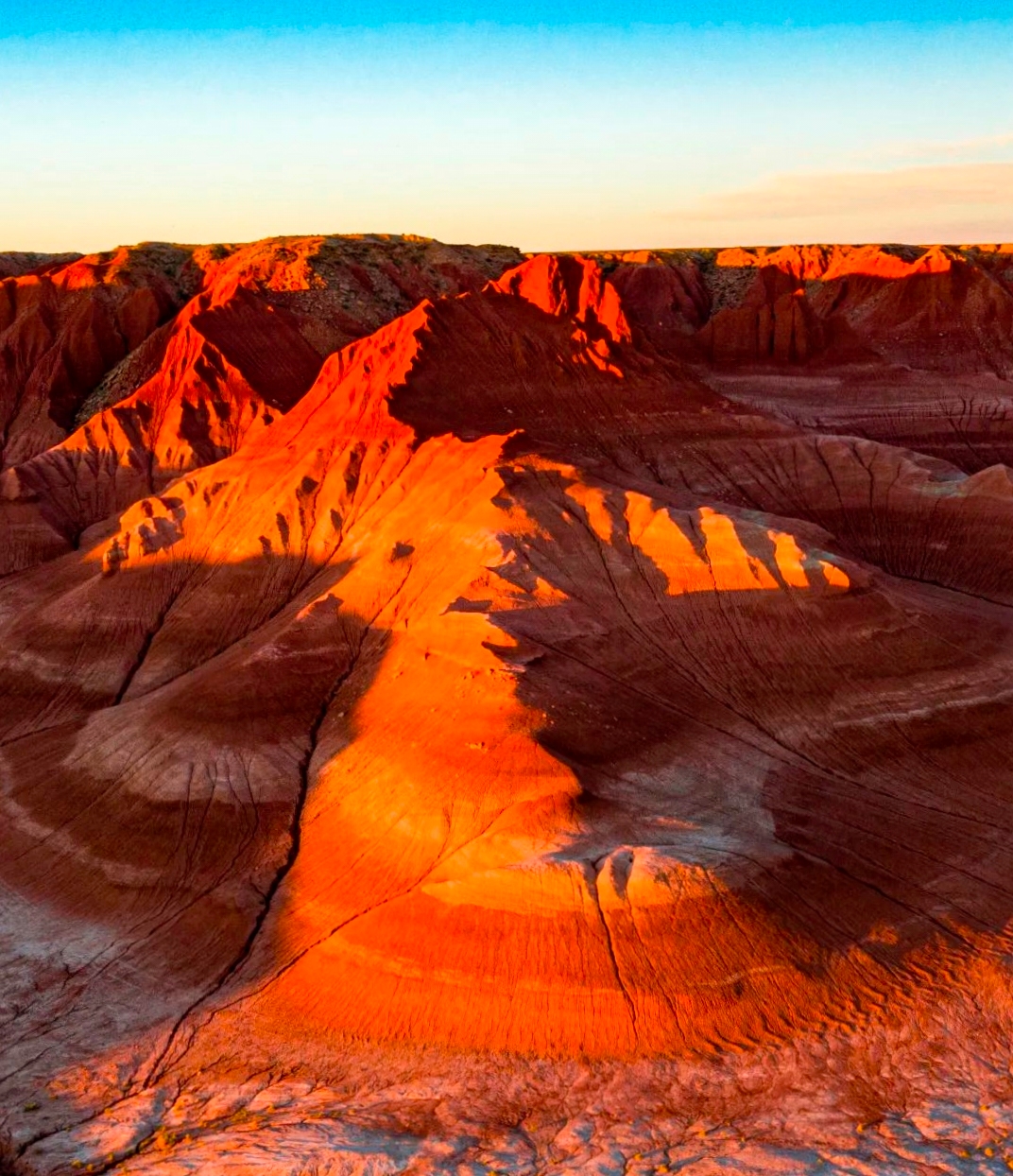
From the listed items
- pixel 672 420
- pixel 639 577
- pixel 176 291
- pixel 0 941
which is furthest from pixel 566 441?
pixel 176 291

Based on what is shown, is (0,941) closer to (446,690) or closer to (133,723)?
(133,723)

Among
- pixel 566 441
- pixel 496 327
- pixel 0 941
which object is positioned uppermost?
pixel 496 327

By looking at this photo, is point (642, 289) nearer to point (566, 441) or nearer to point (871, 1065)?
point (566, 441)

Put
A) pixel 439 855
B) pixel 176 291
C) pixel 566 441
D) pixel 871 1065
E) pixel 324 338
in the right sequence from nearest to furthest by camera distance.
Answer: pixel 871 1065
pixel 439 855
pixel 566 441
pixel 324 338
pixel 176 291

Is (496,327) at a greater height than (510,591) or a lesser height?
greater

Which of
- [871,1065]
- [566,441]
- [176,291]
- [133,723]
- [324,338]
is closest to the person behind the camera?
[871,1065]

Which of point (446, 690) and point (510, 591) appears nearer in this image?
point (446, 690)
